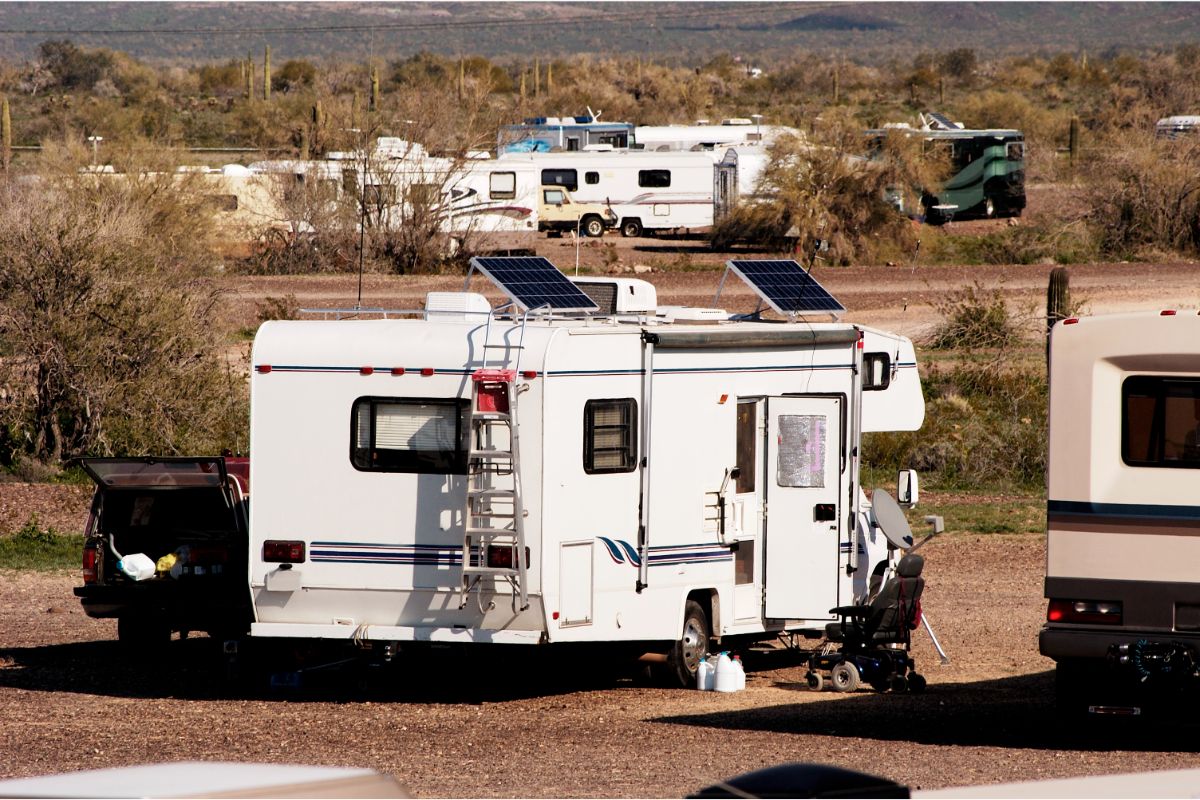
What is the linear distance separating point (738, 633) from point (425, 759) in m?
3.09

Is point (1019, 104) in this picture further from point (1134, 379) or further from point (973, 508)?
point (1134, 379)

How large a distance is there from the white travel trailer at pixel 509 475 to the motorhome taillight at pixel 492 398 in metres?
0.01

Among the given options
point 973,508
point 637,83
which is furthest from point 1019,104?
point 973,508

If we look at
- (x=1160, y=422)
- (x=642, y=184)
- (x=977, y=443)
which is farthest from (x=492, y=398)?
(x=642, y=184)

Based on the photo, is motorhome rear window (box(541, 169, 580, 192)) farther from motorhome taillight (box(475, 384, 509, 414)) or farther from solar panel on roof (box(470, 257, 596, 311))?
motorhome taillight (box(475, 384, 509, 414))

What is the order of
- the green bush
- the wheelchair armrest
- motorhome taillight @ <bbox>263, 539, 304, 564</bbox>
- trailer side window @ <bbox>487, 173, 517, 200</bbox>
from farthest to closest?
trailer side window @ <bbox>487, 173, 517, 200</bbox> → the green bush → the wheelchair armrest → motorhome taillight @ <bbox>263, 539, 304, 564</bbox>

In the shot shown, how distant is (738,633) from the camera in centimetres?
1162

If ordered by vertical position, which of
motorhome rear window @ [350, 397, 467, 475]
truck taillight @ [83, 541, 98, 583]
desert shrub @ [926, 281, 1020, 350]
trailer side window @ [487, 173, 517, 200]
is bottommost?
truck taillight @ [83, 541, 98, 583]

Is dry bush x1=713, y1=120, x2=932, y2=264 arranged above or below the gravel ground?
above

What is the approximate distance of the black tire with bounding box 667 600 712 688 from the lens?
36.6ft

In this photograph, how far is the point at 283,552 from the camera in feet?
35.1

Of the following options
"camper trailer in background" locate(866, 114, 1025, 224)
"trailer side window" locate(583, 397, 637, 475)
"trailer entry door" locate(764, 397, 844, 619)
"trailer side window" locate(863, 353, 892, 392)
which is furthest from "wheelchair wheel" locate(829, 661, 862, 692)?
"camper trailer in background" locate(866, 114, 1025, 224)

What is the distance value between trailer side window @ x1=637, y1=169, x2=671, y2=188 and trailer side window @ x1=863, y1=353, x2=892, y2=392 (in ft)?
88.6

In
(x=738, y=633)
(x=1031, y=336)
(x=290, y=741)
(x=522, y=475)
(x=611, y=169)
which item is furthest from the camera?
(x=611, y=169)
